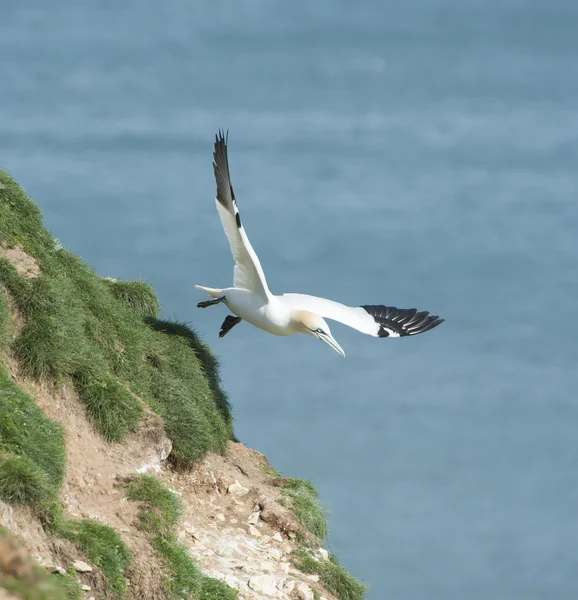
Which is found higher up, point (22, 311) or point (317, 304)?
point (317, 304)

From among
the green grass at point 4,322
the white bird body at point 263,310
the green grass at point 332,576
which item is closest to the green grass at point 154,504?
the green grass at point 332,576

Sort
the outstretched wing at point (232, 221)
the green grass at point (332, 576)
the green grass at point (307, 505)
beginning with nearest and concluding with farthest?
the green grass at point (332, 576) < the green grass at point (307, 505) < the outstretched wing at point (232, 221)

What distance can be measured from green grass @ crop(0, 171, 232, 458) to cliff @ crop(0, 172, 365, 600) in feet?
0.06

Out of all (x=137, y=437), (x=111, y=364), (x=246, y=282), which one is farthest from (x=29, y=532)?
(x=246, y=282)

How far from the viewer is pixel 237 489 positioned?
15430 mm

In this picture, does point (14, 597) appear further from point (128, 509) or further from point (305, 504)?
point (305, 504)

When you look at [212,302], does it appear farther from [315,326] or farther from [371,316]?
[371,316]

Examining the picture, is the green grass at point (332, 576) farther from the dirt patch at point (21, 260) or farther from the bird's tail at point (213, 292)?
the dirt patch at point (21, 260)

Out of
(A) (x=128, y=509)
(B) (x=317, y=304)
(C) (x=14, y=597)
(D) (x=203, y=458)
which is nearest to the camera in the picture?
(C) (x=14, y=597)

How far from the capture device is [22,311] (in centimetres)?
1426

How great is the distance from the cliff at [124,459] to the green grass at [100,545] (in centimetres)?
1

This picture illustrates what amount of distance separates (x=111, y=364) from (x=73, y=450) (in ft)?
6.16

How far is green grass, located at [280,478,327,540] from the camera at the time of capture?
1561cm

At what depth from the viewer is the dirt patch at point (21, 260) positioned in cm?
1489
